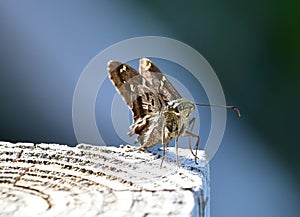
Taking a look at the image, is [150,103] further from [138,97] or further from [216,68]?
[216,68]

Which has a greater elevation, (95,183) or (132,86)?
(132,86)

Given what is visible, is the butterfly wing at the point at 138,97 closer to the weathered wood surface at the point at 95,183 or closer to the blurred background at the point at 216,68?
the weathered wood surface at the point at 95,183

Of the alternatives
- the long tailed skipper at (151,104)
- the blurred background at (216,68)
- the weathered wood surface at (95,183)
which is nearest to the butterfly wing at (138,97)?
the long tailed skipper at (151,104)

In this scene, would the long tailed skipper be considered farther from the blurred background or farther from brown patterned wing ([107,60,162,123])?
the blurred background

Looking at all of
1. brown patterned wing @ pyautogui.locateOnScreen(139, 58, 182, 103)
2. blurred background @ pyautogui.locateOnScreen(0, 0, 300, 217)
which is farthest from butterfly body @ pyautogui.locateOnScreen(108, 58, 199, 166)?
blurred background @ pyautogui.locateOnScreen(0, 0, 300, 217)

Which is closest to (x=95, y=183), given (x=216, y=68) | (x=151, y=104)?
(x=151, y=104)
